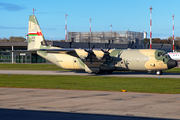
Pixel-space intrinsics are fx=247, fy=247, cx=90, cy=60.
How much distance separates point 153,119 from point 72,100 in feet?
19.2

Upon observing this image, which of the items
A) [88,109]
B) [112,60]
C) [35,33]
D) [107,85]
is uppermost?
[35,33]

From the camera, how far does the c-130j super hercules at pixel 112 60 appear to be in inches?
1339

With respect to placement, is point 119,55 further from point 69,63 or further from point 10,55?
point 10,55

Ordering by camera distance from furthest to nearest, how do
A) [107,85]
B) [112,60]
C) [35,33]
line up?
[35,33] < [112,60] < [107,85]

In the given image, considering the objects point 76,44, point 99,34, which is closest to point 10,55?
point 76,44

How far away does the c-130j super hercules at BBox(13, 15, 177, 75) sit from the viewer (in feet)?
112

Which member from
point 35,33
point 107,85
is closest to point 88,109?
point 107,85

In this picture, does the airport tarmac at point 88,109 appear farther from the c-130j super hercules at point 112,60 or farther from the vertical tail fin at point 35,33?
the vertical tail fin at point 35,33

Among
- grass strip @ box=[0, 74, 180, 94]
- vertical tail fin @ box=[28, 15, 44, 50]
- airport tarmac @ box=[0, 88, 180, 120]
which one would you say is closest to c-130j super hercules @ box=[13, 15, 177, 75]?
vertical tail fin @ box=[28, 15, 44, 50]

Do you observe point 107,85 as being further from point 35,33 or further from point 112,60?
point 35,33

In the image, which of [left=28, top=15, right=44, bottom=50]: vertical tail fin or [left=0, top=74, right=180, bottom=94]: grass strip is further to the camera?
[left=28, top=15, right=44, bottom=50]: vertical tail fin

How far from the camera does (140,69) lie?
35188 millimetres

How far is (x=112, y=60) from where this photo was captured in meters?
36.0

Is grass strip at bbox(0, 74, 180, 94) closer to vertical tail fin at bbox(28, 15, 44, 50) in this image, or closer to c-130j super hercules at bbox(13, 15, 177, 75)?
c-130j super hercules at bbox(13, 15, 177, 75)
